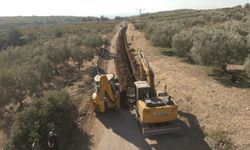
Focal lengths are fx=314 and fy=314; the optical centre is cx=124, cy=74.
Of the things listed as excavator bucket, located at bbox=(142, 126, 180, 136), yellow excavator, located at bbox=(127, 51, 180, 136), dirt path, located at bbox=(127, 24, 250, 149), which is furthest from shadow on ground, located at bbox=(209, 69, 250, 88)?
excavator bucket, located at bbox=(142, 126, 180, 136)

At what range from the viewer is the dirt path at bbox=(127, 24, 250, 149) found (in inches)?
723

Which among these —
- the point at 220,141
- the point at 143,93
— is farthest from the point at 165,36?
the point at 220,141

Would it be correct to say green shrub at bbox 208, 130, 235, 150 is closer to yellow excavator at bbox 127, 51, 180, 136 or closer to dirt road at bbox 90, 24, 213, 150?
dirt road at bbox 90, 24, 213, 150

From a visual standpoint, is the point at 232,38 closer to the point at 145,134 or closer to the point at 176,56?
the point at 176,56

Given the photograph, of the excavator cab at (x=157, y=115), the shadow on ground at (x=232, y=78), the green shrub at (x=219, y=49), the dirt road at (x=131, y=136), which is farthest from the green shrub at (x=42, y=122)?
the green shrub at (x=219, y=49)

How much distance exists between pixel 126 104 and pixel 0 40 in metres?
79.3

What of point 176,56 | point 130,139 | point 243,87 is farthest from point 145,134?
point 176,56

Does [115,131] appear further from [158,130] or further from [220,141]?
[220,141]

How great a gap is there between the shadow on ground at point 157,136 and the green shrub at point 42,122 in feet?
8.73

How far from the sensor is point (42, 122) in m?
17.5

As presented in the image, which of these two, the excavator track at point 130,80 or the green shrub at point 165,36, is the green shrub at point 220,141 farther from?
the green shrub at point 165,36

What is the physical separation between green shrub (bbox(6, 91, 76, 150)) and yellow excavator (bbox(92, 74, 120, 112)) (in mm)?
1752

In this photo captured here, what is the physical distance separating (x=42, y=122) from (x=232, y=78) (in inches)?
715

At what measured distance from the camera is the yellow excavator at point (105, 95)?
1945 centimetres
